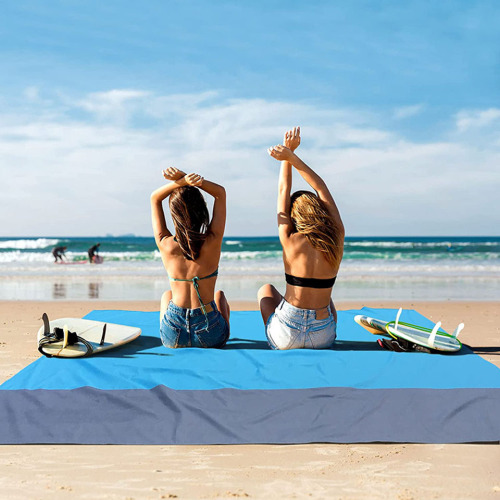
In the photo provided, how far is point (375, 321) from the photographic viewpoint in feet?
14.1

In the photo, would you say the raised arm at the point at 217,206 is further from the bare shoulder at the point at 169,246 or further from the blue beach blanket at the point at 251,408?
the blue beach blanket at the point at 251,408

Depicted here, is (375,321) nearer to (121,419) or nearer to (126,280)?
(121,419)

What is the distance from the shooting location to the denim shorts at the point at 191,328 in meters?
3.69

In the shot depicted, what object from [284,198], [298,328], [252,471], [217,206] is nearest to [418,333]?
[298,328]

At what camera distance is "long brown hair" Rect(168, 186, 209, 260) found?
3.51m

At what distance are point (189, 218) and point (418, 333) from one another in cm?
203

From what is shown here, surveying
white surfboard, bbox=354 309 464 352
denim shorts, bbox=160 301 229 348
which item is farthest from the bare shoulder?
white surfboard, bbox=354 309 464 352

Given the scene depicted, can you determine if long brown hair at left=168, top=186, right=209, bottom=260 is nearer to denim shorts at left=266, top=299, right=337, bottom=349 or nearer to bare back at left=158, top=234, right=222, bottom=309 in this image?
bare back at left=158, top=234, right=222, bottom=309

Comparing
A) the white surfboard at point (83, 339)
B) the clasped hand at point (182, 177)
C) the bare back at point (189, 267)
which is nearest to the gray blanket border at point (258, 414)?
the white surfboard at point (83, 339)

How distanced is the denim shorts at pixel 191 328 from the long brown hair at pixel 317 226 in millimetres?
851

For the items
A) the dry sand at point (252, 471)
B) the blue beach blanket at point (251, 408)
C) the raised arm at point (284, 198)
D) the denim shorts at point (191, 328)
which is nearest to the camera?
the dry sand at point (252, 471)

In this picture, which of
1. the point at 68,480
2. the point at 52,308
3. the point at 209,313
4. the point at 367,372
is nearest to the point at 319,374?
the point at 367,372

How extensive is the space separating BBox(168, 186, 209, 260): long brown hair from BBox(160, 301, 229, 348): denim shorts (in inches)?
15.7

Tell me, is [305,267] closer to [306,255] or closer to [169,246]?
[306,255]
